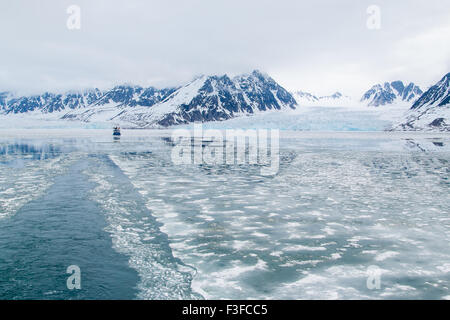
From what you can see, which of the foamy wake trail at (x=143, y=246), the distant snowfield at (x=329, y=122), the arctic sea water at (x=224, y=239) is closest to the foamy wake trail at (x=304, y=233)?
the arctic sea water at (x=224, y=239)

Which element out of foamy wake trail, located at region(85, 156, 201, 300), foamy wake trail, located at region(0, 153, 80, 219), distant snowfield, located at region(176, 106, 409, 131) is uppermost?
distant snowfield, located at region(176, 106, 409, 131)

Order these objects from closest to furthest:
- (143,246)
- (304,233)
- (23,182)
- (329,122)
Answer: (143,246)
(304,233)
(23,182)
(329,122)

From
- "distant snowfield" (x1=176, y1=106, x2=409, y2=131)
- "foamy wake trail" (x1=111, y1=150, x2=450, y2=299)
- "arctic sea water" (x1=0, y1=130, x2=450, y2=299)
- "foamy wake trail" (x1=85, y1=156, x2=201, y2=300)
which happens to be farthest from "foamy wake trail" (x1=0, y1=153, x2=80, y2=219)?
"distant snowfield" (x1=176, y1=106, x2=409, y2=131)

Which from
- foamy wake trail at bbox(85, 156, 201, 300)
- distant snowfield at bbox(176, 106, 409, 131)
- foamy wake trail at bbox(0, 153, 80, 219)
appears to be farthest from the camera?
distant snowfield at bbox(176, 106, 409, 131)

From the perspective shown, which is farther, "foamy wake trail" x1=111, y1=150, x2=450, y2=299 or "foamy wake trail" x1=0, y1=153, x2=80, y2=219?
"foamy wake trail" x1=0, y1=153, x2=80, y2=219

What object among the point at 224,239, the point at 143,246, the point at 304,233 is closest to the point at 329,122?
the point at 304,233

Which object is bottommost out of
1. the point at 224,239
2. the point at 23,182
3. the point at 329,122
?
the point at 224,239

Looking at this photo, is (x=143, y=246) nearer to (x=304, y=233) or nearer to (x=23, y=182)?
(x=304, y=233)

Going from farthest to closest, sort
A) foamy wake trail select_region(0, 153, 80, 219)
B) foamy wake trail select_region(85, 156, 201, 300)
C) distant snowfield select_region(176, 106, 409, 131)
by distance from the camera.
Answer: distant snowfield select_region(176, 106, 409, 131), foamy wake trail select_region(0, 153, 80, 219), foamy wake trail select_region(85, 156, 201, 300)

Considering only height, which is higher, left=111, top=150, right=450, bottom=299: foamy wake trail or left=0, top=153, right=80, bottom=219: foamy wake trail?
left=0, top=153, right=80, bottom=219: foamy wake trail

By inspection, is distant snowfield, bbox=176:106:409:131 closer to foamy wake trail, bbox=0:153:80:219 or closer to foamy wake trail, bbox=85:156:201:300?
foamy wake trail, bbox=0:153:80:219
